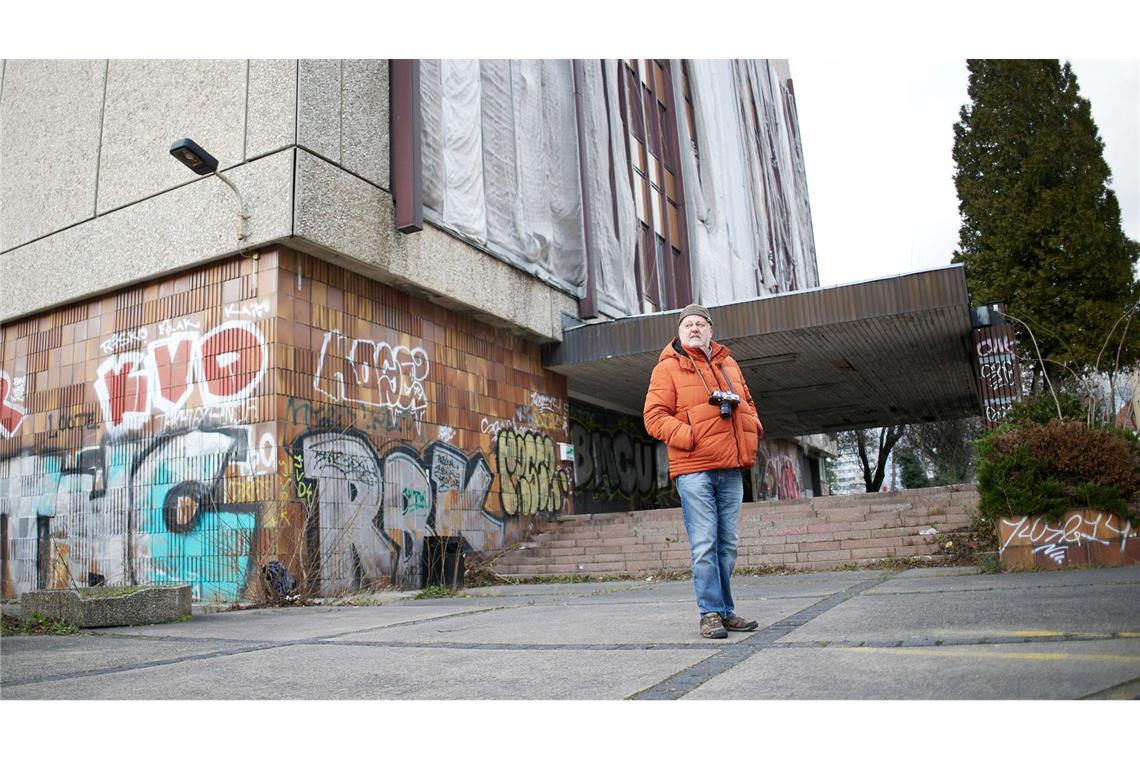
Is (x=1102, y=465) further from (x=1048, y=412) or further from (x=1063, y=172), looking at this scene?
(x=1063, y=172)

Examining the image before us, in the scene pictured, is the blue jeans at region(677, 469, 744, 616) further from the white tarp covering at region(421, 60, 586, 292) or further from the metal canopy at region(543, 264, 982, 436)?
the white tarp covering at region(421, 60, 586, 292)

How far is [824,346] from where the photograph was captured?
1576cm

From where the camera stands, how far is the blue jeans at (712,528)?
168 inches

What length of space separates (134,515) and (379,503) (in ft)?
10.8

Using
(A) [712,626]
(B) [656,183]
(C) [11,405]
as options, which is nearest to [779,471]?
(B) [656,183]

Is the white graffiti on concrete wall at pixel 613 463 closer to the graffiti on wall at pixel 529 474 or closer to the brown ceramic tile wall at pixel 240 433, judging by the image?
the graffiti on wall at pixel 529 474

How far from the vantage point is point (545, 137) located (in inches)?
666

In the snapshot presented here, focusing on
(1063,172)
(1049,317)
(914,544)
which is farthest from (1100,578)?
(1063,172)

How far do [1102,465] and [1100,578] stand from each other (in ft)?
6.46

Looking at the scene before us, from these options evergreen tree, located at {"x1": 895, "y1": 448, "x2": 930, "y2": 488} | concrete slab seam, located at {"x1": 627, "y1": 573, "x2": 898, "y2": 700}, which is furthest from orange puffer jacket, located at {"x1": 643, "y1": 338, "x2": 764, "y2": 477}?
evergreen tree, located at {"x1": 895, "y1": 448, "x2": 930, "y2": 488}

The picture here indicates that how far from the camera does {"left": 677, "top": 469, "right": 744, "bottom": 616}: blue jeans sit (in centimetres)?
426

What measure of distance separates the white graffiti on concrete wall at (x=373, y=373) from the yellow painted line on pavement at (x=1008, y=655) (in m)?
9.45
